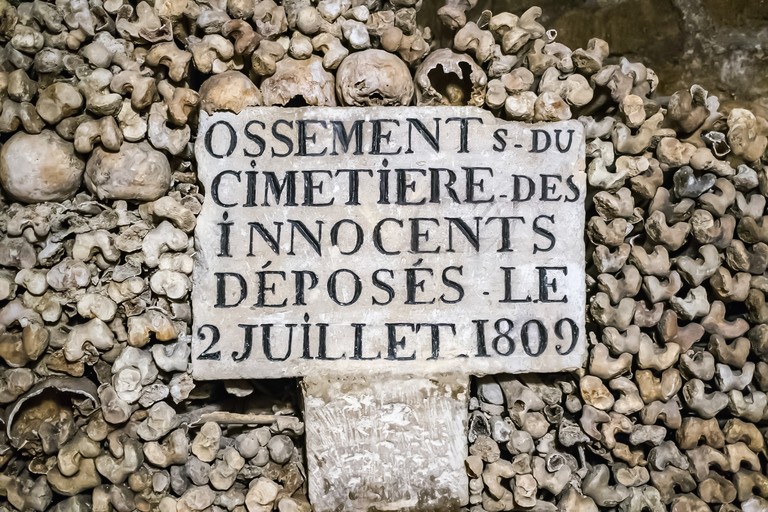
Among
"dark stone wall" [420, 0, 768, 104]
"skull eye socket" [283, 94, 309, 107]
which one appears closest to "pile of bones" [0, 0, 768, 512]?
"skull eye socket" [283, 94, 309, 107]

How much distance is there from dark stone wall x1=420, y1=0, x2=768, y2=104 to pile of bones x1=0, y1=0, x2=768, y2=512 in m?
0.29

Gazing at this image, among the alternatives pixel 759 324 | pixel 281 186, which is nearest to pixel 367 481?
pixel 281 186

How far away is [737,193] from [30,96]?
2233 millimetres

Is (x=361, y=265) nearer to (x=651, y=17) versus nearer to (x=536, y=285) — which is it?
(x=536, y=285)

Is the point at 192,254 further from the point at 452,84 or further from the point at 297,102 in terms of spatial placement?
the point at 452,84

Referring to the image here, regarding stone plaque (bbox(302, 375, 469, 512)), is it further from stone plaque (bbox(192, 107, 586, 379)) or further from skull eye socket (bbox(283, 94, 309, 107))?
skull eye socket (bbox(283, 94, 309, 107))

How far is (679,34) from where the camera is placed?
217 cm

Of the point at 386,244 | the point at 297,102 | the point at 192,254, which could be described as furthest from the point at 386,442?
the point at 297,102

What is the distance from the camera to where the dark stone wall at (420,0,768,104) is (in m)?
2.11

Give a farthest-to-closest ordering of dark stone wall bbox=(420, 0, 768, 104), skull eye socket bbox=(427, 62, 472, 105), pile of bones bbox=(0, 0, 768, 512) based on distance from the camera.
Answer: dark stone wall bbox=(420, 0, 768, 104)
skull eye socket bbox=(427, 62, 472, 105)
pile of bones bbox=(0, 0, 768, 512)

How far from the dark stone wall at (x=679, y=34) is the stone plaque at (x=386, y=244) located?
55cm

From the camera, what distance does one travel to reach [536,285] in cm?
185

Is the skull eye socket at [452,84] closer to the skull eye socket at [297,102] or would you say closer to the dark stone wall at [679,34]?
the dark stone wall at [679,34]

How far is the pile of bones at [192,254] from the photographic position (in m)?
1.82
